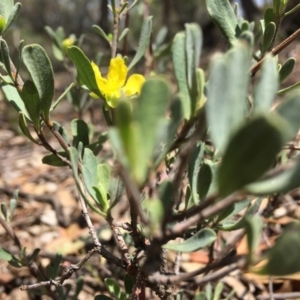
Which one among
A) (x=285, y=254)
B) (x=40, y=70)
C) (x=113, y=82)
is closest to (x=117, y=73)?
(x=113, y=82)

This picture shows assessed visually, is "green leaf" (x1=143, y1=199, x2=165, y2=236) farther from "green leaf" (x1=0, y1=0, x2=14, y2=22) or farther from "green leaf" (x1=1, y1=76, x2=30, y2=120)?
"green leaf" (x1=0, y1=0, x2=14, y2=22)

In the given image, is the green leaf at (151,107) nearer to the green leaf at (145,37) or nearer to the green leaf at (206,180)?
the green leaf at (206,180)

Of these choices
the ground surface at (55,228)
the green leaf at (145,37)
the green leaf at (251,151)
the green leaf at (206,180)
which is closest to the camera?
the green leaf at (251,151)

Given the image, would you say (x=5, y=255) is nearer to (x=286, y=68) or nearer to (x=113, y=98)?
(x=113, y=98)

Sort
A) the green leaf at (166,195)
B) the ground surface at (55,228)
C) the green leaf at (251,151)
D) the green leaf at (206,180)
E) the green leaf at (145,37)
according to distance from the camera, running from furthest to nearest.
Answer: the ground surface at (55,228), the green leaf at (145,37), the green leaf at (206,180), the green leaf at (166,195), the green leaf at (251,151)

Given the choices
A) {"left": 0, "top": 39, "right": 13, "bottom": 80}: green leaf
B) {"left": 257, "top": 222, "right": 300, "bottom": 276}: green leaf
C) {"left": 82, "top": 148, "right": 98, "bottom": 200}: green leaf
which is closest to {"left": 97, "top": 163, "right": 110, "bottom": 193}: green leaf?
{"left": 82, "top": 148, "right": 98, "bottom": 200}: green leaf

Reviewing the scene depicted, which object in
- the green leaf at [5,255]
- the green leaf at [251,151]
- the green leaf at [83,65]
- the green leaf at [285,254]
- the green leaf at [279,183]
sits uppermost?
the green leaf at [83,65]

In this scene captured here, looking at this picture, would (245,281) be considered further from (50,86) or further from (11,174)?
(11,174)

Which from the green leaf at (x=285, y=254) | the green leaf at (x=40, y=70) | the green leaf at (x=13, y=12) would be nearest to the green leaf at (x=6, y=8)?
the green leaf at (x=13, y=12)
